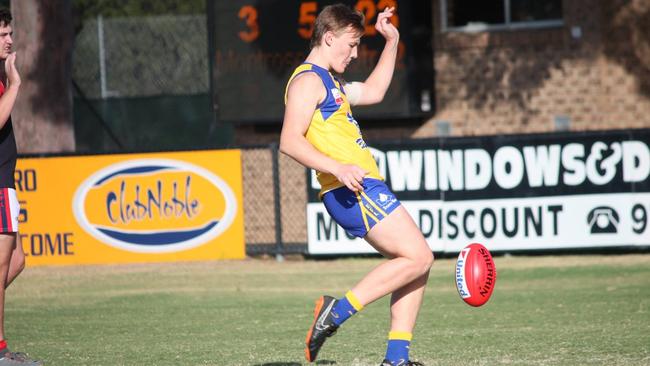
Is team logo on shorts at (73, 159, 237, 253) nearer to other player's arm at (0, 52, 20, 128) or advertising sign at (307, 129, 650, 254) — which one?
advertising sign at (307, 129, 650, 254)

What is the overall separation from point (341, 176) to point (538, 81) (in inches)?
479

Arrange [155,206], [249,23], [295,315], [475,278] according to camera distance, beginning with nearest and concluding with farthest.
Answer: [475,278] < [295,315] < [155,206] < [249,23]

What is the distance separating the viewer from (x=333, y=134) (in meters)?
6.05

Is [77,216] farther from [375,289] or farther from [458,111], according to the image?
[375,289]

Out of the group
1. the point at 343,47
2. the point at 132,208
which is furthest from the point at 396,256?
the point at 132,208

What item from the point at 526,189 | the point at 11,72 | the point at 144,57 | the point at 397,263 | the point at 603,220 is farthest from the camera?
the point at 144,57

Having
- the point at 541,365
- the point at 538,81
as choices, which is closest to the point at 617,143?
the point at 538,81

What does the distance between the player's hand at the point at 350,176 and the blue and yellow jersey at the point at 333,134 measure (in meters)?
0.28

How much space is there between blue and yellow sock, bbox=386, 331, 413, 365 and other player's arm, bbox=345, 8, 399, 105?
1.44 m

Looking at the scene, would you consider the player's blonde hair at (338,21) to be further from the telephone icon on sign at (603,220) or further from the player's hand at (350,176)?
the telephone icon on sign at (603,220)

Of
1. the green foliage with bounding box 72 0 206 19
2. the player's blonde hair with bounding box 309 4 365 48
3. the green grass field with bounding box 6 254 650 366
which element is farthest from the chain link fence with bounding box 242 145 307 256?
the green foliage with bounding box 72 0 206 19

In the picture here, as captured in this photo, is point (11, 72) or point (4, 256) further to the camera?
point (4, 256)

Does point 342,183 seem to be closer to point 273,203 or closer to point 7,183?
point 7,183

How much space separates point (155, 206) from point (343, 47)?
9.07 metres
